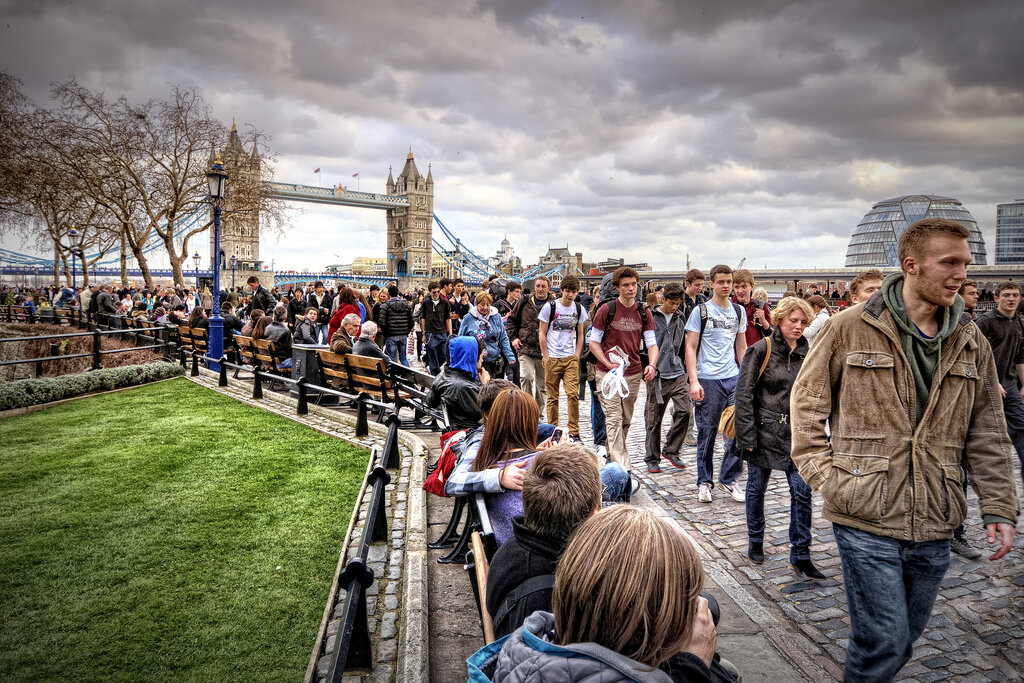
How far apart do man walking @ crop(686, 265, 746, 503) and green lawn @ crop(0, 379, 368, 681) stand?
3.22 metres

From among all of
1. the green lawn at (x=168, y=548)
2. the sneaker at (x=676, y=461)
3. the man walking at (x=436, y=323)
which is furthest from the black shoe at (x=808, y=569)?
the man walking at (x=436, y=323)

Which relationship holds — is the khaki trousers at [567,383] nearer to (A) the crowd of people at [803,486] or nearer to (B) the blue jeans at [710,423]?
(B) the blue jeans at [710,423]

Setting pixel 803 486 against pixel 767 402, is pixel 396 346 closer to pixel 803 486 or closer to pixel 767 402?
pixel 767 402

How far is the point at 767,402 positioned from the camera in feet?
13.3

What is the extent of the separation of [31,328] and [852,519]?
20450mm

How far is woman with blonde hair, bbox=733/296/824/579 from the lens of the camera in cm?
395

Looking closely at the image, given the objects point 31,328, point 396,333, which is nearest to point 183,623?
point 396,333

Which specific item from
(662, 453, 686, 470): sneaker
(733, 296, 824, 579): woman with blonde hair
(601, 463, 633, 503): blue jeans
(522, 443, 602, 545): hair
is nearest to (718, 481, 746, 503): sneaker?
(662, 453, 686, 470): sneaker

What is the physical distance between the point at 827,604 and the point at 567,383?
12.3ft

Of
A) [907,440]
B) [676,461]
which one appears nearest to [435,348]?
[676,461]

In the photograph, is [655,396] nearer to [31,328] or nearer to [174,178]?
[31,328]

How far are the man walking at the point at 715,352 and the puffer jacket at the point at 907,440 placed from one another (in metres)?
2.91

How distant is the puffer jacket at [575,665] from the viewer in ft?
4.27

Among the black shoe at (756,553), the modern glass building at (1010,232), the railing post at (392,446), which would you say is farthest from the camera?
the modern glass building at (1010,232)
